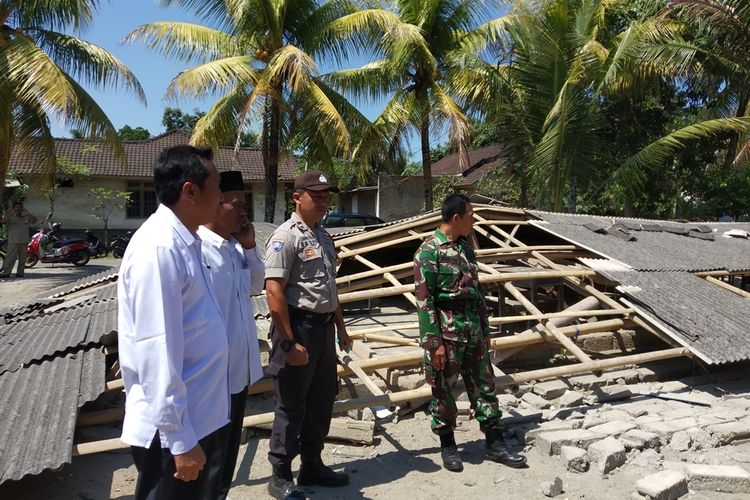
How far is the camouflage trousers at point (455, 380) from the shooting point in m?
3.79

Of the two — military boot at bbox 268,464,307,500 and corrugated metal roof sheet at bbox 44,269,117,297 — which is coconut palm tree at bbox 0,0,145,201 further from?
military boot at bbox 268,464,307,500

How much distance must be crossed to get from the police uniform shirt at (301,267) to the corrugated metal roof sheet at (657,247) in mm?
Answer: 4223

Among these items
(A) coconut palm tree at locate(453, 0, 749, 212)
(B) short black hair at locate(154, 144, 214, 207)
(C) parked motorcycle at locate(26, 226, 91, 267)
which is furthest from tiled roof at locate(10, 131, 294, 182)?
(B) short black hair at locate(154, 144, 214, 207)

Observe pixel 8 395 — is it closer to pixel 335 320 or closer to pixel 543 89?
pixel 335 320

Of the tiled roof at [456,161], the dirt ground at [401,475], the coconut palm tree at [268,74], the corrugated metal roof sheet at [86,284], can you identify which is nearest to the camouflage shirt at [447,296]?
the dirt ground at [401,475]

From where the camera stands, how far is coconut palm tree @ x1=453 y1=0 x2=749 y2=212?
41.4 feet

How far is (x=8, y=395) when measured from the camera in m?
3.67

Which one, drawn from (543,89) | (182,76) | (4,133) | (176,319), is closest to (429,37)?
(543,89)

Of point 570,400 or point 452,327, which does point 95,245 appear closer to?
point 570,400

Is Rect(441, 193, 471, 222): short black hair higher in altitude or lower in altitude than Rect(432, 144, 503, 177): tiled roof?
lower

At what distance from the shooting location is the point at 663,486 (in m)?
3.37

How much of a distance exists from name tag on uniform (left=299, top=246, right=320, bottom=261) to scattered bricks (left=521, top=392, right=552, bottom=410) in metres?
2.44

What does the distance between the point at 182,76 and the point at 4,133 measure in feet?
12.0

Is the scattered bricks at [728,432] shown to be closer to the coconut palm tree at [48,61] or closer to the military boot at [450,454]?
the military boot at [450,454]
